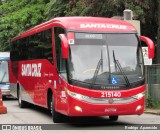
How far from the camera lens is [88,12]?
2256cm

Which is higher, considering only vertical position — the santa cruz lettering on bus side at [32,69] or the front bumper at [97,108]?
the santa cruz lettering on bus side at [32,69]

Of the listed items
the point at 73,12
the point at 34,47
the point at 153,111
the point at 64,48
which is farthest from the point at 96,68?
the point at 73,12

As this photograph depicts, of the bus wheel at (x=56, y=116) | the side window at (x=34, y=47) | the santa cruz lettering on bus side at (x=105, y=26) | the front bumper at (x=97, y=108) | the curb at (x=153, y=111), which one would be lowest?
the curb at (x=153, y=111)

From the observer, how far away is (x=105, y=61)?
12.1 metres

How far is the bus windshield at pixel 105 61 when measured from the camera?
1194 centimetres

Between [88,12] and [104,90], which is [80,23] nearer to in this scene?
[104,90]

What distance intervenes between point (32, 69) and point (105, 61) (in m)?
5.52

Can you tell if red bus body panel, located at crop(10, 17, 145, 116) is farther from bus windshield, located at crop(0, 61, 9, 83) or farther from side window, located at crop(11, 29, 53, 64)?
bus windshield, located at crop(0, 61, 9, 83)

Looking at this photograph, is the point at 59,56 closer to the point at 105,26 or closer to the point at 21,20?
the point at 105,26

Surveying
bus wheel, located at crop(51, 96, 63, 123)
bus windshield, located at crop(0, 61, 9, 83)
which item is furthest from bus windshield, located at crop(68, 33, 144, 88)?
bus windshield, located at crop(0, 61, 9, 83)

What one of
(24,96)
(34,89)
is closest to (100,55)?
(34,89)

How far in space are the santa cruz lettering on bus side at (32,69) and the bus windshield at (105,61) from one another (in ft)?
12.1

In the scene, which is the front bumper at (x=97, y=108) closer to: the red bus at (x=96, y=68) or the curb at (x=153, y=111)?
the red bus at (x=96, y=68)

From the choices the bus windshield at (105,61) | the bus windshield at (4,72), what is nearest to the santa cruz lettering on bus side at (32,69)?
the bus windshield at (105,61)
